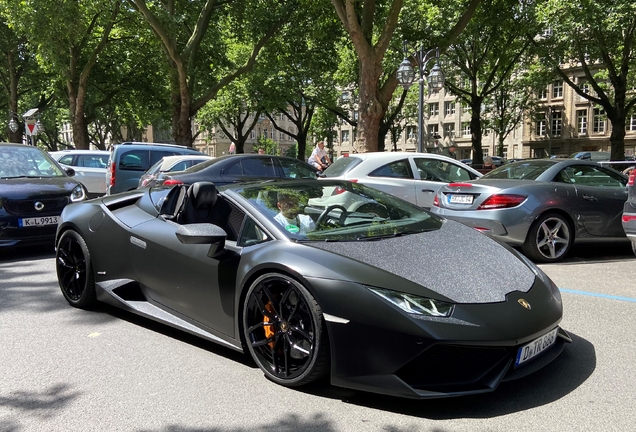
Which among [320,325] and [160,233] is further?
[160,233]

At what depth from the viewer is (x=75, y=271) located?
4922 mm

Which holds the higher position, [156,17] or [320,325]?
[156,17]

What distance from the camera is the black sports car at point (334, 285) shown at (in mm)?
2746

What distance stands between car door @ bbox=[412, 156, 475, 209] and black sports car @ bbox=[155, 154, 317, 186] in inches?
84.7

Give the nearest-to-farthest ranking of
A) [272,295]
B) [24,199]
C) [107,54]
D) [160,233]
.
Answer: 1. [272,295]
2. [160,233]
3. [24,199]
4. [107,54]

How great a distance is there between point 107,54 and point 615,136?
25.8m

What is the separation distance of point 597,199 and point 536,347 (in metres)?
4.91

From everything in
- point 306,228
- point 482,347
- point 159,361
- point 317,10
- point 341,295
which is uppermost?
point 317,10

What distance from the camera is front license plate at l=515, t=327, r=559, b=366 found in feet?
9.36

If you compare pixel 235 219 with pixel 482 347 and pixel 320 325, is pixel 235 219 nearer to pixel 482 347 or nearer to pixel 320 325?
pixel 320 325

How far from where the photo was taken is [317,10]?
59.4 ft

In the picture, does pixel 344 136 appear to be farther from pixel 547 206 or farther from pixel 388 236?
pixel 388 236

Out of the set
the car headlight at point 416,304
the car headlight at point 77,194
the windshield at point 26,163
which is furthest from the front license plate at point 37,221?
the car headlight at point 416,304

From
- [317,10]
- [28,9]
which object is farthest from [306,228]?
[28,9]
